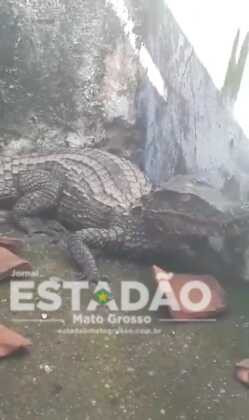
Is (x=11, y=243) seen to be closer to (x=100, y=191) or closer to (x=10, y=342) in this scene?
(x=100, y=191)

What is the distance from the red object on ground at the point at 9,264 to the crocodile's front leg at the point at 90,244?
1.23ft

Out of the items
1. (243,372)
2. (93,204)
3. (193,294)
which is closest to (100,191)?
(93,204)

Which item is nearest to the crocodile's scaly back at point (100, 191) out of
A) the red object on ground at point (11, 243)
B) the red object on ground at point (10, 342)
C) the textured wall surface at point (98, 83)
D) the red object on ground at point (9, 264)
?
the textured wall surface at point (98, 83)

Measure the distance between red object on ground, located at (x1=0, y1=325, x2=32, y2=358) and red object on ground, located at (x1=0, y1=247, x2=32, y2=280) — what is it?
19.7 inches

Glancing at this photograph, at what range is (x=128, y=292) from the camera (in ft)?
10.7

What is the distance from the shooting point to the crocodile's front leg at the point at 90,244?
3.42 metres

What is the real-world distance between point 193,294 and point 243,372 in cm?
60

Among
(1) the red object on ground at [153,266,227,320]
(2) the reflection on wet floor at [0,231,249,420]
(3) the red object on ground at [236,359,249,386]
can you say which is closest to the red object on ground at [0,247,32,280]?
(2) the reflection on wet floor at [0,231,249,420]

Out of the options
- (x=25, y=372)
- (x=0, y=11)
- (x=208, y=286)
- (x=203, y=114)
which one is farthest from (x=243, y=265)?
(x=0, y=11)

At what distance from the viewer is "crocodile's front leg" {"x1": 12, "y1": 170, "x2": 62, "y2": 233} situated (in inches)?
152

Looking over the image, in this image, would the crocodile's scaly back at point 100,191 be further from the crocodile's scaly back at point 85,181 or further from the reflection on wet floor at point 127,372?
the reflection on wet floor at point 127,372

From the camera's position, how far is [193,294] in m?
3.10

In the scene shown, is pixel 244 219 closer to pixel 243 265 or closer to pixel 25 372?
pixel 243 265

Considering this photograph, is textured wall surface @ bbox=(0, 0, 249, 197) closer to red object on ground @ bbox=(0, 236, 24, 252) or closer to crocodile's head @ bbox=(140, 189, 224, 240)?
crocodile's head @ bbox=(140, 189, 224, 240)
